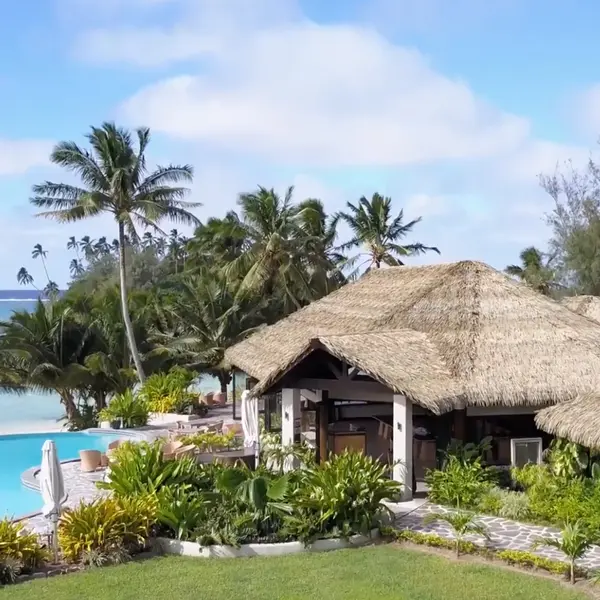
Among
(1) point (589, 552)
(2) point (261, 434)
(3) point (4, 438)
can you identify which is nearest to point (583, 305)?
(2) point (261, 434)

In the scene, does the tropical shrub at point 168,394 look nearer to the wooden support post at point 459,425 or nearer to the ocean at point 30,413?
the wooden support post at point 459,425

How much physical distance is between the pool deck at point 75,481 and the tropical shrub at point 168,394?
82.1 inches

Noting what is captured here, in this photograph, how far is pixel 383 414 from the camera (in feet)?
56.3

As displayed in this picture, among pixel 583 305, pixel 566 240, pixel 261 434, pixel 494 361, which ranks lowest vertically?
pixel 261 434

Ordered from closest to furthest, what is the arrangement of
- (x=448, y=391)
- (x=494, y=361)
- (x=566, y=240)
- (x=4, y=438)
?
(x=448, y=391) < (x=494, y=361) < (x=4, y=438) < (x=566, y=240)

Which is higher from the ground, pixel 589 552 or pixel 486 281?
pixel 486 281

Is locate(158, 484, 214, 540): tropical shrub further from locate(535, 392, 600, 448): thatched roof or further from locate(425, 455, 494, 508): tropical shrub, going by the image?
locate(535, 392, 600, 448): thatched roof

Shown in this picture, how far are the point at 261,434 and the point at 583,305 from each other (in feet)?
36.4

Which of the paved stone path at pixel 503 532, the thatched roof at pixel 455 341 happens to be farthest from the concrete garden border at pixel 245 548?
the thatched roof at pixel 455 341

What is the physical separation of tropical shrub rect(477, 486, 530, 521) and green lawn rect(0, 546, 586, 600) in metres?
2.42

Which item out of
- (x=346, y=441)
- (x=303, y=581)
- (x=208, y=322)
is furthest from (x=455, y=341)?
(x=208, y=322)

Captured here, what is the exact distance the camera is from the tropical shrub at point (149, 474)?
12141mm

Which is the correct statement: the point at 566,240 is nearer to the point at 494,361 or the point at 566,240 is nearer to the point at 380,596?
the point at 494,361

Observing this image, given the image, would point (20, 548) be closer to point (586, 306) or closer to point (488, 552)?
point (488, 552)
